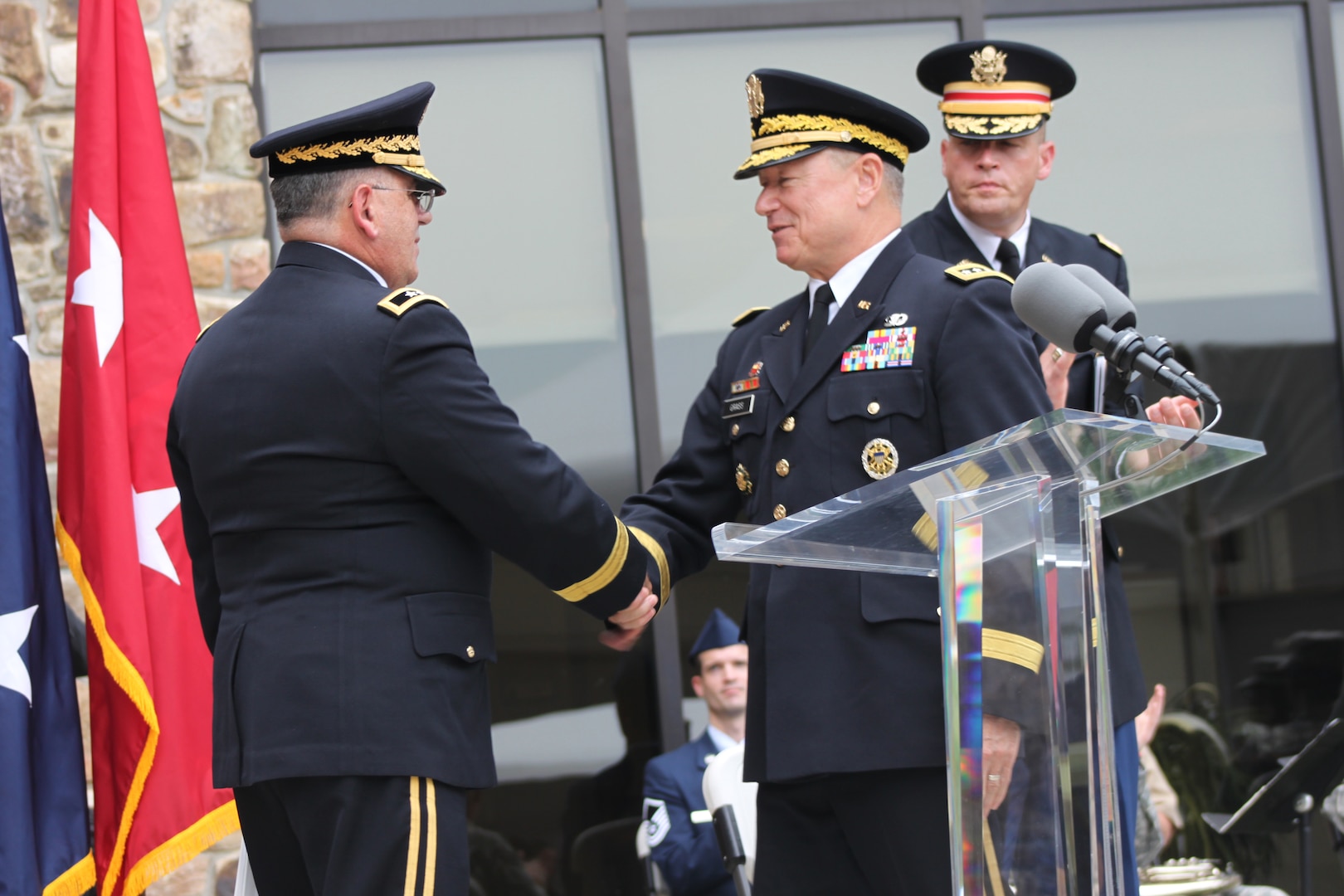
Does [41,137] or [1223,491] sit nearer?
[41,137]

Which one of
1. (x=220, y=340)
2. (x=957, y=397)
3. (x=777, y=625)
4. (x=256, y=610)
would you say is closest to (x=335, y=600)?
(x=256, y=610)

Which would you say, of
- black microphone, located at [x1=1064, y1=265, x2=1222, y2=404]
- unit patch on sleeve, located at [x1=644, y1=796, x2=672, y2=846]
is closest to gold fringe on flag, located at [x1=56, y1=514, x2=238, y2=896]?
unit patch on sleeve, located at [x1=644, y1=796, x2=672, y2=846]

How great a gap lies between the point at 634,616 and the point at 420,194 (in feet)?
2.88

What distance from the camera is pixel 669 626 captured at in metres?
5.12

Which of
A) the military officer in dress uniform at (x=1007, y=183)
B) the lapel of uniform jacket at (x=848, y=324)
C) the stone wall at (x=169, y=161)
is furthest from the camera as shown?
the stone wall at (x=169, y=161)

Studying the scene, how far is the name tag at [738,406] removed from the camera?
10.1 ft

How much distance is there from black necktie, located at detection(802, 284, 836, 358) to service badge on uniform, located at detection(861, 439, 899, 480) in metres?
0.30

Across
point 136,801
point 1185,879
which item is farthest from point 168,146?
point 1185,879

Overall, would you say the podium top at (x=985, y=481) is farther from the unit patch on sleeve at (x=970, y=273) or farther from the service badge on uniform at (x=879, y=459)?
the unit patch on sleeve at (x=970, y=273)

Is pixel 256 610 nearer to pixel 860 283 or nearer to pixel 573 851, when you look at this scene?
pixel 860 283

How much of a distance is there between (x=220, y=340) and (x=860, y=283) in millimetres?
1168

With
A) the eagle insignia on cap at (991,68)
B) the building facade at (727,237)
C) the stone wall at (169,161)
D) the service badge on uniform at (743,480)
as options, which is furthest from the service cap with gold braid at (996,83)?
the stone wall at (169,161)

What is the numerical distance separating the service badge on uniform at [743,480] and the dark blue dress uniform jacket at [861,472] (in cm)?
1

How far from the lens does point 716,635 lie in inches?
189
